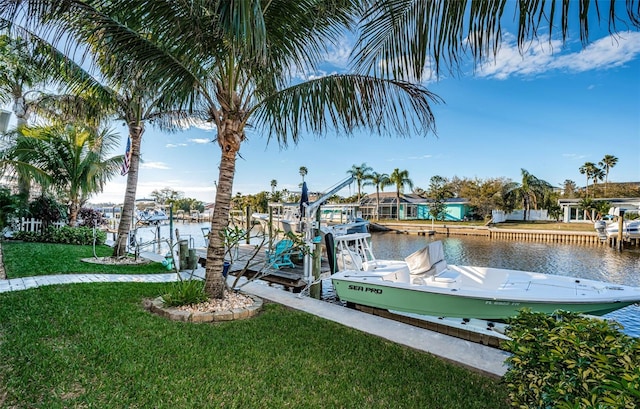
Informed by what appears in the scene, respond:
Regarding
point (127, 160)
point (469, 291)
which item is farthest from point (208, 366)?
point (127, 160)

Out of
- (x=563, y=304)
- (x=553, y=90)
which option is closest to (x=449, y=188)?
(x=553, y=90)

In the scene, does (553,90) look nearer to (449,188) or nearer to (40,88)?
(40,88)

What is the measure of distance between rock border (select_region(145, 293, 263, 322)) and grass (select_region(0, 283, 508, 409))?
20cm

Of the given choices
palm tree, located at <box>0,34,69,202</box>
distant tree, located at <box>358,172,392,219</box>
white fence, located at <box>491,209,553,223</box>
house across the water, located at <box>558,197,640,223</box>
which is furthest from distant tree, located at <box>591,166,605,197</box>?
palm tree, located at <box>0,34,69,202</box>

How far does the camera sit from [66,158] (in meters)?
13.4

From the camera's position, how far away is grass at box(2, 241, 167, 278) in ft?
25.4

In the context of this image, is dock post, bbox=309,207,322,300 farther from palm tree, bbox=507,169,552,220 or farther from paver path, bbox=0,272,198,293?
palm tree, bbox=507,169,552,220

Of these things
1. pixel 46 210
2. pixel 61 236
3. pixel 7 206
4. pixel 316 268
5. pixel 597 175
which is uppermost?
pixel 597 175

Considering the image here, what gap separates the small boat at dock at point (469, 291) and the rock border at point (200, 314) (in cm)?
295

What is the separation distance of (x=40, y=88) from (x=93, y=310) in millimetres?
13126

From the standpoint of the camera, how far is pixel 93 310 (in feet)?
16.3

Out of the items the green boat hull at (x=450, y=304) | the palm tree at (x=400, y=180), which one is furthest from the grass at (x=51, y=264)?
the palm tree at (x=400, y=180)

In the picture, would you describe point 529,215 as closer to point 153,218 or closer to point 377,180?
point 377,180

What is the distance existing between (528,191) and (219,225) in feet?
162
